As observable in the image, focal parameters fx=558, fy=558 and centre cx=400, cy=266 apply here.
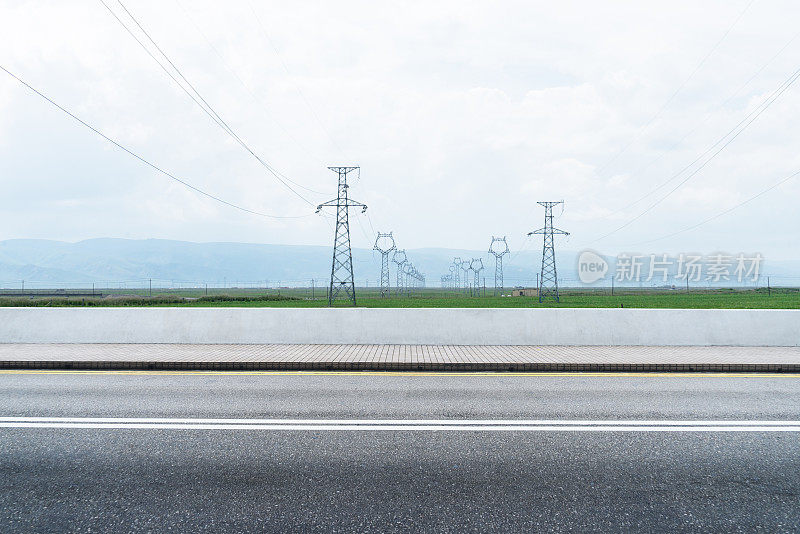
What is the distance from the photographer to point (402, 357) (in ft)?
36.4

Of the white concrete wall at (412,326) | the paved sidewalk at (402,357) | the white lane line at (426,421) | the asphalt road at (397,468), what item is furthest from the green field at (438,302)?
the white lane line at (426,421)

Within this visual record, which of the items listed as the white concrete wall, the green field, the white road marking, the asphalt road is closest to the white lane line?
the white road marking

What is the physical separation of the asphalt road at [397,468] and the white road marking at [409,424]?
0.14 meters

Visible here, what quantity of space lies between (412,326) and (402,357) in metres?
2.44

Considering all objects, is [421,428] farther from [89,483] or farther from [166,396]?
[166,396]

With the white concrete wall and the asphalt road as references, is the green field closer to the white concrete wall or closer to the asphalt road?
the white concrete wall

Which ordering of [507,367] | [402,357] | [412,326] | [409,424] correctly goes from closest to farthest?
[409,424] < [507,367] < [402,357] < [412,326]

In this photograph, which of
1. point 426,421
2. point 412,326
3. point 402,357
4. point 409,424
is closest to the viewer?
point 409,424

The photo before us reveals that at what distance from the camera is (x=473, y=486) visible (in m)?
4.59

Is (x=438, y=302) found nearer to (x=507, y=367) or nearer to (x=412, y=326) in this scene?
(x=412, y=326)

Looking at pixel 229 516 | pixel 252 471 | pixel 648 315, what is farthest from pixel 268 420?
pixel 648 315

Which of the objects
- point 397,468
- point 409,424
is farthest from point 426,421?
point 397,468

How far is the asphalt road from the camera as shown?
13.2 ft

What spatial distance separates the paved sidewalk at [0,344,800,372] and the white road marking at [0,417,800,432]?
3768mm
